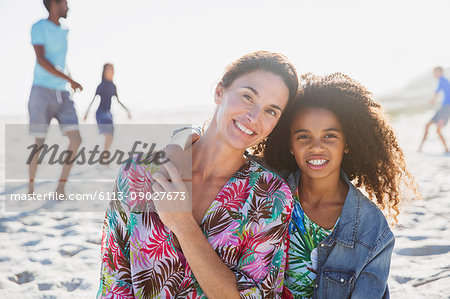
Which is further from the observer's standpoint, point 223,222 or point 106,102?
point 106,102

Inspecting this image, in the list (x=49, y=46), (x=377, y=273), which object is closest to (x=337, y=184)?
(x=377, y=273)

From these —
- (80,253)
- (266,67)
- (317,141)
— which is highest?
(266,67)

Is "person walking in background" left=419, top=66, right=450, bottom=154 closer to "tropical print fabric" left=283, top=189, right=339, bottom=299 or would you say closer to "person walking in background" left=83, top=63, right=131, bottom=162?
"person walking in background" left=83, top=63, right=131, bottom=162

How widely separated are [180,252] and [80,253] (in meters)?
1.88

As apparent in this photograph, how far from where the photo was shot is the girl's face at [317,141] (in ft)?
7.68

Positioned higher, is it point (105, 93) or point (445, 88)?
point (445, 88)

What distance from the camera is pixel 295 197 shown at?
91.7 inches

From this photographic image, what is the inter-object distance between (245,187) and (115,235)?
686 millimetres

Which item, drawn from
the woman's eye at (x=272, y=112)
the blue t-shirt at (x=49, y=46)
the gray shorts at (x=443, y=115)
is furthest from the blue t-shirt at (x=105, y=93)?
the gray shorts at (x=443, y=115)

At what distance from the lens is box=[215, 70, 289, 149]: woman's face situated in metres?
2.00

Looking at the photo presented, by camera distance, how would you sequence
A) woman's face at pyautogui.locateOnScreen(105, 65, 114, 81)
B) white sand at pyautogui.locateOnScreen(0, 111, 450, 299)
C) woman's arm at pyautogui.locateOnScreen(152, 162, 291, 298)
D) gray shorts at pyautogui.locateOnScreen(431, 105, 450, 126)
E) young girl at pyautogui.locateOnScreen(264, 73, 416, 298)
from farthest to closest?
1. gray shorts at pyautogui.locateOnScreen(431, 105, 450, 126)
2. woman's face at pyautogui.locateOnScreen(105, 65, 114, 81)
3. white sand at pyautogui.locateOnScreen(0, 111, 450, 299)
4. young girl at pyautogui.locateOnScreen(264, 73, 416, 298)
5. woman's arm at pyautogui.locateOnScreen(152, 162, 291, 298)

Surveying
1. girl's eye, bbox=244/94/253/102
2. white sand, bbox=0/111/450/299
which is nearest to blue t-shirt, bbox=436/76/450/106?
white sand, bbox=0/111/450/299

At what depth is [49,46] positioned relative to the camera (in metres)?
4.68

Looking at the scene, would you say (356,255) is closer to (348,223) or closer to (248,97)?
(348,223)
